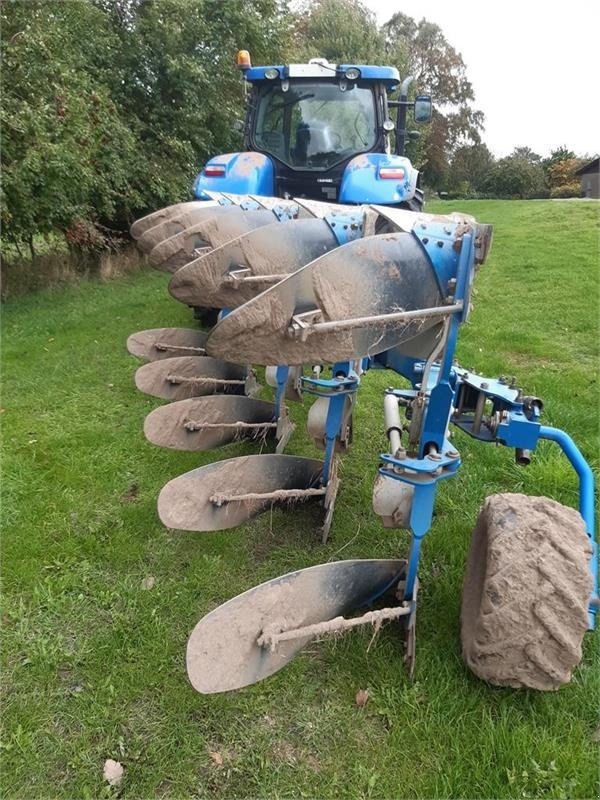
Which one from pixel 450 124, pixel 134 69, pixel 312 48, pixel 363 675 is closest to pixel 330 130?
pixel 363 675

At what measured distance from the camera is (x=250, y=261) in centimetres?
185

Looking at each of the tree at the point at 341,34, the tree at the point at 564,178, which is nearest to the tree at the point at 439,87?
the tree at the point at 564,178

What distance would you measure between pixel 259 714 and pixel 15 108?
6362 mm

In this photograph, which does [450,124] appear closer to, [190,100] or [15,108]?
[190,100]

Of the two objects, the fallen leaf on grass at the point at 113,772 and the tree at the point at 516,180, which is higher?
the tree at the point at 516,180

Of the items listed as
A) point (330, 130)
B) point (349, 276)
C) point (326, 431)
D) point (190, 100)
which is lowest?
point (326, 431)

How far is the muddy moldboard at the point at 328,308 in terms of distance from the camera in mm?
1334

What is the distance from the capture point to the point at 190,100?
9195 millimetres

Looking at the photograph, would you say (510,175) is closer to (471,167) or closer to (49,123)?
(471,167)

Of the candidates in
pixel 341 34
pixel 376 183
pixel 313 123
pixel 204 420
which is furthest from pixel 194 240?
pixel 341 34

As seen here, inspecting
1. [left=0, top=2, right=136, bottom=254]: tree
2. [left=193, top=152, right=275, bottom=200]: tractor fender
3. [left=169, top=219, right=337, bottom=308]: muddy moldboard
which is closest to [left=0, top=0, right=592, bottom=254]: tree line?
[left=0, top=2, right=136, bottom=254]: tree

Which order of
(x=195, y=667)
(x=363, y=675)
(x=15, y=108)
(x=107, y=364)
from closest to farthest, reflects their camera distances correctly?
(x=195, y=667)
(x=363, y=675)
(x=107, y=364)
(x=15, y=108)

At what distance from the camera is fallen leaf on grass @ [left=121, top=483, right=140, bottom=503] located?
3.15 metres

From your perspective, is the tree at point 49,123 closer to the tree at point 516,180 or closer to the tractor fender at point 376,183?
the tractor fender at point 376,183
